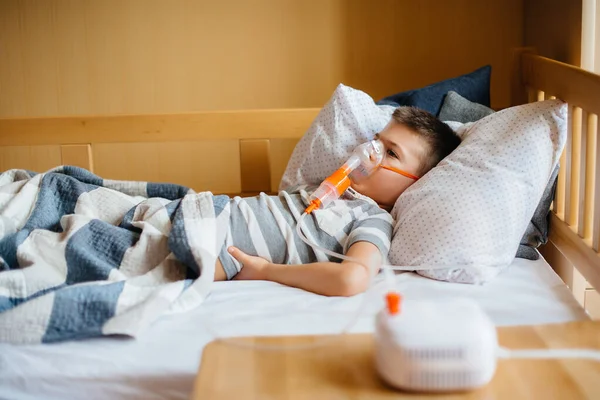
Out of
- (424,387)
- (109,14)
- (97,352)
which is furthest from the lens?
(109,14)

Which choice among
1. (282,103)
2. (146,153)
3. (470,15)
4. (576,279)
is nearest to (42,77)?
(146,153)

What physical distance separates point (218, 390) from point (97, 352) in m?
0.31

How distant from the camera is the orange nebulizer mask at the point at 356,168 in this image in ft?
4.80

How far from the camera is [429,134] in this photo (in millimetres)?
1507

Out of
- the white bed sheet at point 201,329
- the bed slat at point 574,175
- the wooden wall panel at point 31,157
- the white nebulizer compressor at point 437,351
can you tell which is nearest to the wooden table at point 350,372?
the white nebulizer compressor at point 437,351

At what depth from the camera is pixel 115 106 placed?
7.09ft

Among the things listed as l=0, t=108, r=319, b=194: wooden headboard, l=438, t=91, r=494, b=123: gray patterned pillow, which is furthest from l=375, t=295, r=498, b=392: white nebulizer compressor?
l=0, t=108, r=319, b=194: wooden headboard

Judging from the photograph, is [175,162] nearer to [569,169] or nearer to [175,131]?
[175,131]

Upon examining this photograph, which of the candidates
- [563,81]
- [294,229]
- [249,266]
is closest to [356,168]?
[294,229]

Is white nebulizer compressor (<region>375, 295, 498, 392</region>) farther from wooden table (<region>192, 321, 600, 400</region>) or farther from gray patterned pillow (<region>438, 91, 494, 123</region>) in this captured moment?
gray patterned pillow (<region>438, 91, 494, 123</region>)

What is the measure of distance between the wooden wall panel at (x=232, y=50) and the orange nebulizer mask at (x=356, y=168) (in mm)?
666

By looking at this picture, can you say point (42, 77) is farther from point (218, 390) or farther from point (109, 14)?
point (218, 390)

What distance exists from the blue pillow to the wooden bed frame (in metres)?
0.08

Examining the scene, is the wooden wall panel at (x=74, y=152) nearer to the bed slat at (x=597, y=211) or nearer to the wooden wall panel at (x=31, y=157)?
the wooden wall panel at (x=31, y=157)
